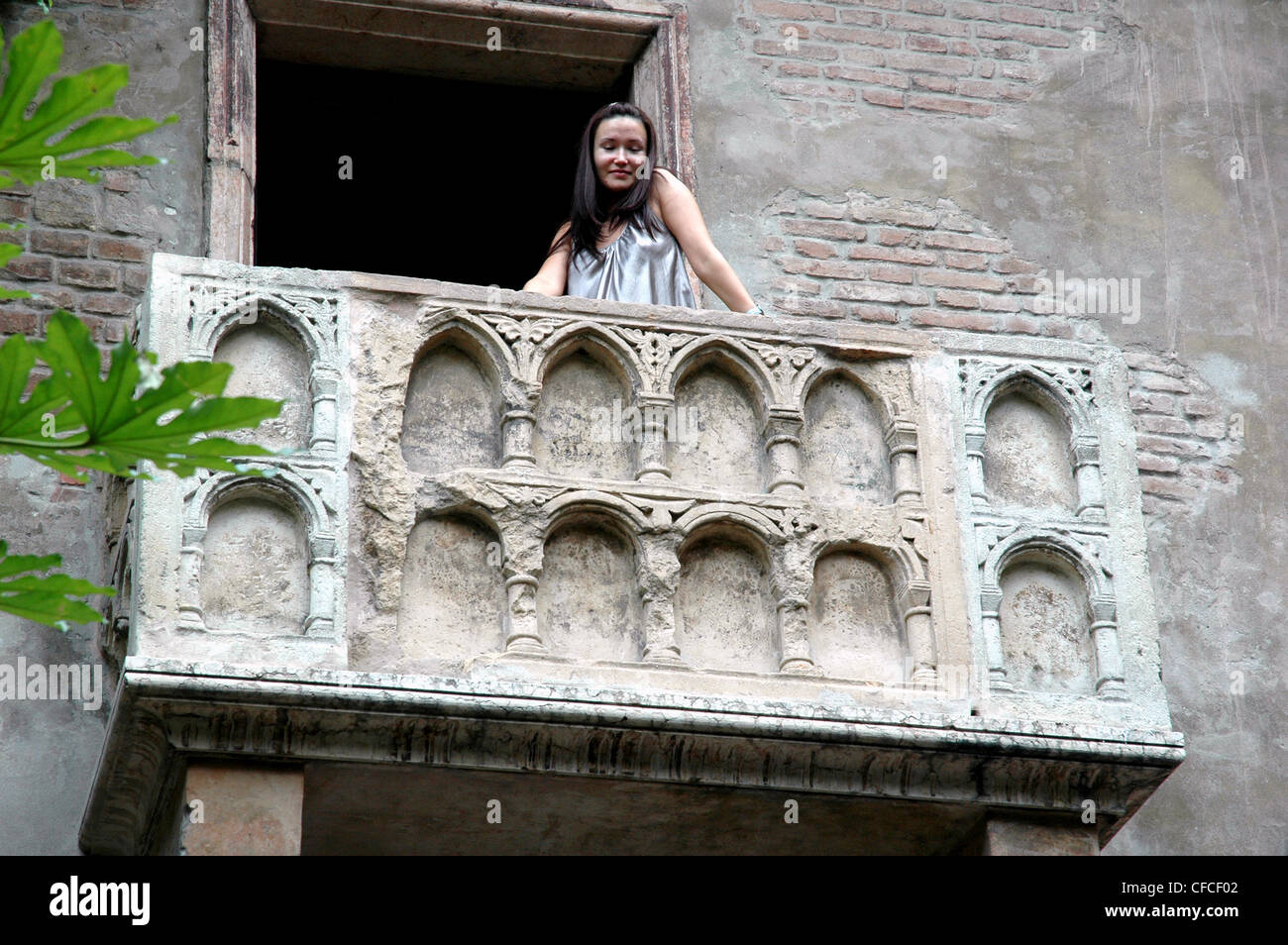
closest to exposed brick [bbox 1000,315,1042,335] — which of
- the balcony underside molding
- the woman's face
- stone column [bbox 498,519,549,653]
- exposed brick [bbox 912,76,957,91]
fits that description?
exposed brick [bbox 912,76,957,91]

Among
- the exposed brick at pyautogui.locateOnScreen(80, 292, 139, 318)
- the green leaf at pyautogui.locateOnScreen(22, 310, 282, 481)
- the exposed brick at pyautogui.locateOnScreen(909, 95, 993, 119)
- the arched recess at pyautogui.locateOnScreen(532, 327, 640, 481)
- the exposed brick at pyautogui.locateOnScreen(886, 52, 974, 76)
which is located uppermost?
the exposed brick at pyautogui.locateOnScreen(886, 52, 974, 76)

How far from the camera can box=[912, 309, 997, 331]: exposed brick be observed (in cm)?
755

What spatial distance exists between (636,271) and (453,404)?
1124mm

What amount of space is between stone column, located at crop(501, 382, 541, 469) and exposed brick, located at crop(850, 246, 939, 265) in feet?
7.52

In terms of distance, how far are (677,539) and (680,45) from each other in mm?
2901

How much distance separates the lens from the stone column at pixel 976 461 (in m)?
5.77

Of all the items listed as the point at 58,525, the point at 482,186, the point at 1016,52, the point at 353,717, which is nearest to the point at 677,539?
the point at 353,717

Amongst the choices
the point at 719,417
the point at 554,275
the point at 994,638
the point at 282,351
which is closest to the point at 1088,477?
the point at 994,638

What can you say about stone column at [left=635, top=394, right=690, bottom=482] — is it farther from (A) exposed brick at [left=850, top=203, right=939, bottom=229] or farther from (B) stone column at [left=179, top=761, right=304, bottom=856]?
(A) exposed brick at [left=850, top=203, right=939, bottom=229]

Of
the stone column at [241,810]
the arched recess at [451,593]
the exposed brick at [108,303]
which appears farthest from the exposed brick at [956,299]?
the stone column at [241,810]

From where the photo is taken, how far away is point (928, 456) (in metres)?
5.81

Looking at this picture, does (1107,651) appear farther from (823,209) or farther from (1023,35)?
(1023,35)

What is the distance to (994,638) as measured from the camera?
18.2 feet

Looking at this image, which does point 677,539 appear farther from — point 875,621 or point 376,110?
point 376,110
